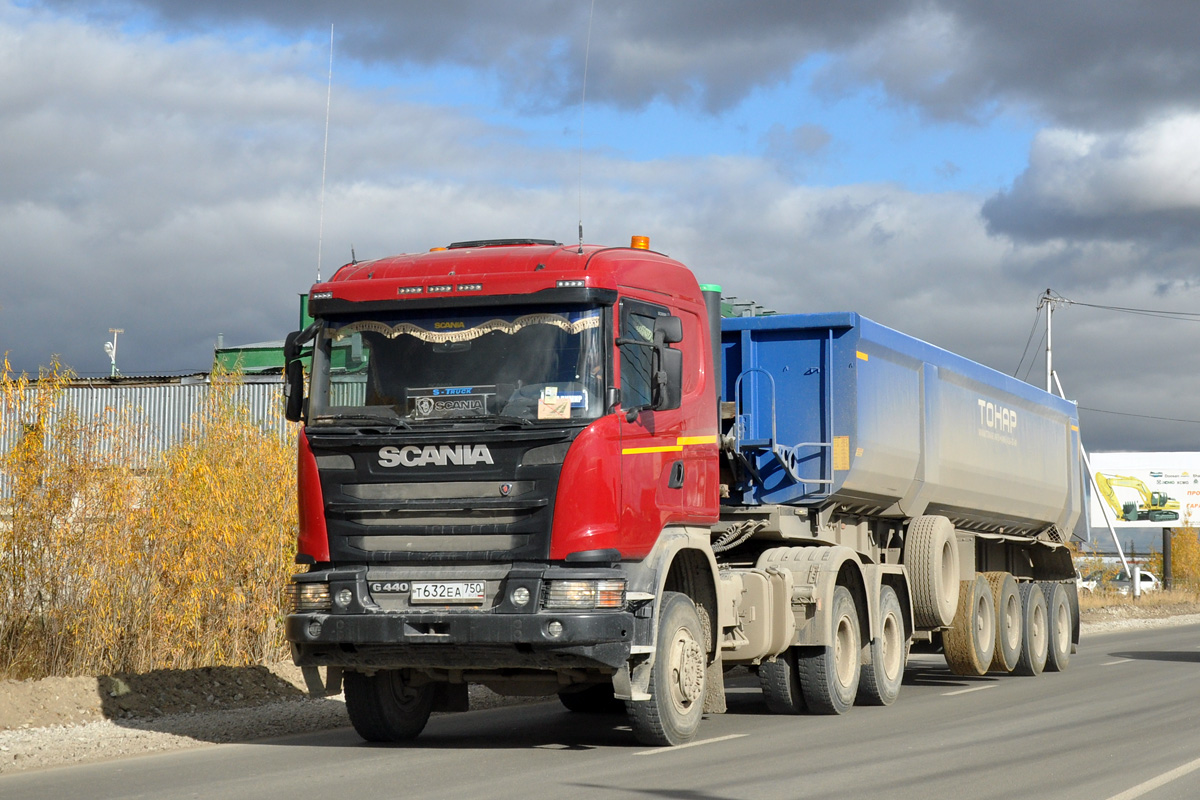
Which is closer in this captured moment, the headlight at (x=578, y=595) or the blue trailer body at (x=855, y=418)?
the headlight at (x=578, y=595)

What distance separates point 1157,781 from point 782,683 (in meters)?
4.45

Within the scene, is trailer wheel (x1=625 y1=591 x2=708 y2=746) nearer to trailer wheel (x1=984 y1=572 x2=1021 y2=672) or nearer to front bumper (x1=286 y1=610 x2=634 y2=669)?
front bumper (x1=286 y1=610 x2=634 y2=669)

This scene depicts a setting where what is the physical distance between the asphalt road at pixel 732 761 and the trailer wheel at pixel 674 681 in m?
0.15

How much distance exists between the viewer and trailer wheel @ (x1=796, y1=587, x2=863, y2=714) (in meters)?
12.5

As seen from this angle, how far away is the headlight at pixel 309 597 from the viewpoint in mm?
9477

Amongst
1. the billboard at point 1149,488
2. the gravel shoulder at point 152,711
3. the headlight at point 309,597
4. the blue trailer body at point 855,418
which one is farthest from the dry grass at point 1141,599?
the headlight at point 309,597

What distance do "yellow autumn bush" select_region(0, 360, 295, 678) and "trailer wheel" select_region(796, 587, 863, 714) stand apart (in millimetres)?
6457

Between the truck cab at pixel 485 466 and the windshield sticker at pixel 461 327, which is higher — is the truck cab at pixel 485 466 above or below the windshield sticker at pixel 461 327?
below

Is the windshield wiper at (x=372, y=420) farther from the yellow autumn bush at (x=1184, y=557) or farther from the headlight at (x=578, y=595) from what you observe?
the yellow autumn bush at (x=1184, y=557)

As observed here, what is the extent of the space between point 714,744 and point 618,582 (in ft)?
6.04

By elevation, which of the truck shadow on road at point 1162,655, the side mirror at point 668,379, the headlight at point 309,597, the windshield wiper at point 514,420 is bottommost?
the truck shadow on road at point 1162,655

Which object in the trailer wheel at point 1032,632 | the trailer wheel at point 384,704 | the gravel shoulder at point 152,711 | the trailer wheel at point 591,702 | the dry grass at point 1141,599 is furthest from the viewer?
the dry grass at point 1141,599

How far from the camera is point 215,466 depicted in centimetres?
1653

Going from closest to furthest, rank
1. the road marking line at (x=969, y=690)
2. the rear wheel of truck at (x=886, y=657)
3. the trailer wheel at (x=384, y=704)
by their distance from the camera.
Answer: the trailer wheel at (x=384, y=704) → the rear wheel of truck at (x=886, y=657) → the road marking line at (x=969, y=690)
